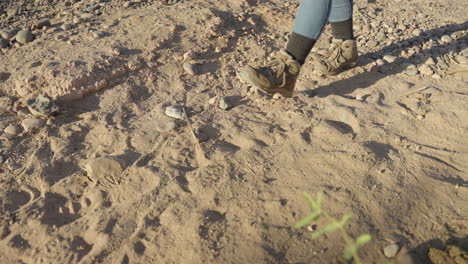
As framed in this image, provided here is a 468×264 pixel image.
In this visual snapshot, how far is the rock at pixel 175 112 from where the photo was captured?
235 cm

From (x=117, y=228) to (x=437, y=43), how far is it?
10.4 ft

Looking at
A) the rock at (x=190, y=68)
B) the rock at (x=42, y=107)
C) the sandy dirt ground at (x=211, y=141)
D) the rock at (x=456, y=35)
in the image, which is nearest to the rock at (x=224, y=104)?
the sandy dirt ground at (x=211, y=141)

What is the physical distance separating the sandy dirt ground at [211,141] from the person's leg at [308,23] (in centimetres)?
44

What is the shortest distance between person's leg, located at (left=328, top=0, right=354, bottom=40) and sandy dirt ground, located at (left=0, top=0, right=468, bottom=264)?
37cm

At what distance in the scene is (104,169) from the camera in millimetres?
1935

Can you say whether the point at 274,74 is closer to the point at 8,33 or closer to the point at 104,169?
the point at 104,169

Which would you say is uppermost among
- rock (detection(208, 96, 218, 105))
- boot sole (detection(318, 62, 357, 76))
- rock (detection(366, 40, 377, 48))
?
rock (detection(366, 40, 377, 48))

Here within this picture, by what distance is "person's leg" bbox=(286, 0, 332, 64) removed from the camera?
2158mm

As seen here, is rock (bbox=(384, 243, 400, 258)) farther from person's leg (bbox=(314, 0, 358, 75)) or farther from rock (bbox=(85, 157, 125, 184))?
person's leg (bbox=(314, 0, 358, 75))

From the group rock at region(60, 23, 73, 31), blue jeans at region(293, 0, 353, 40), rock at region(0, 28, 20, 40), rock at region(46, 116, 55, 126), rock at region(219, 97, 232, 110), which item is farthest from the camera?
rock at region(60, 23, 73, 31)

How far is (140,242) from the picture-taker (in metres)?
1.58

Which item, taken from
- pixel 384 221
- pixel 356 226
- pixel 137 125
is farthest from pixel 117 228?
pixel 384 221

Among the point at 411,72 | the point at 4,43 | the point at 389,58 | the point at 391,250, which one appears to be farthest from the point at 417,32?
the point at 4,43

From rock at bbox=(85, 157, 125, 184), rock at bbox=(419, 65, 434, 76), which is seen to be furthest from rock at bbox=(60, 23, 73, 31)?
rock at bbox=(419, 65, 434, 76)
